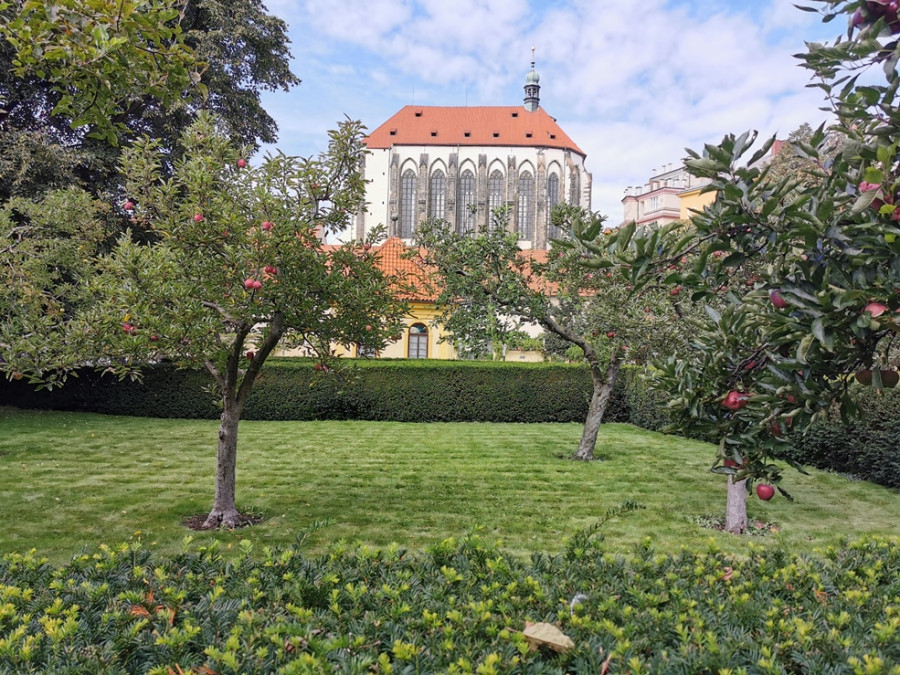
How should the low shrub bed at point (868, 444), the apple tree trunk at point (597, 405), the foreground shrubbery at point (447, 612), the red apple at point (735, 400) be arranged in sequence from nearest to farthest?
1. the foreground shrubbery at point (447, 612)
2. the red apple at point (735, 400)
3. the low shrub bed at point (868, 444)
4. the apple tree trunk at point (597, 405)

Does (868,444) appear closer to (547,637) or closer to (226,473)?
(226,473)

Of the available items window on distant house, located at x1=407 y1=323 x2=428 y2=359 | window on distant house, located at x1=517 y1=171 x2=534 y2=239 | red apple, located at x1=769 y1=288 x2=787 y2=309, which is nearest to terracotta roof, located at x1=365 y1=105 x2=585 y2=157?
window on distant house, located at x1=517 y1=171 x2=534 y2=239

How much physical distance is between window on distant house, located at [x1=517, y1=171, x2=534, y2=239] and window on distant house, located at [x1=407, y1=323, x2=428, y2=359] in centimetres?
2879

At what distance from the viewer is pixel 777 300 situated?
94.0 inches

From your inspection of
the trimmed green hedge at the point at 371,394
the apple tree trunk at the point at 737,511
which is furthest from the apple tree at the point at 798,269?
the trimmed green hedge at the point at 371,394

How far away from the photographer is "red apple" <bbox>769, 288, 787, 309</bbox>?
2.37 m

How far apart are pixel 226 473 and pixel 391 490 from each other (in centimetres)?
286

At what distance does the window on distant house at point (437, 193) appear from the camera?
57531 mm

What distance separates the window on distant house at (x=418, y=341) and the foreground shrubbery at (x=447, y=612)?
1078 inches

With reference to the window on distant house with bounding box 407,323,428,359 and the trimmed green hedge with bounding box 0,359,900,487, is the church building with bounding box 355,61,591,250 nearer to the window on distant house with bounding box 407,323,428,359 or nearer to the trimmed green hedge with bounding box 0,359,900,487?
the window on distant house with bounding box 407,323,428,359

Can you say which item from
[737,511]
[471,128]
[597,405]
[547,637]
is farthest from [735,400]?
[471,128]

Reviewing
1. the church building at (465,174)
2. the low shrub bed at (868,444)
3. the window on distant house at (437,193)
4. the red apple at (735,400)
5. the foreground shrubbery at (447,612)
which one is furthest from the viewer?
the window on distant house at (437,193)

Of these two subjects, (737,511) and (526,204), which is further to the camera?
(526,204)

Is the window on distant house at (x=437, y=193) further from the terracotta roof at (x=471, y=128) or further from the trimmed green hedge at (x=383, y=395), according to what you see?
the trimmed green hedge at (x=383, y=395)
